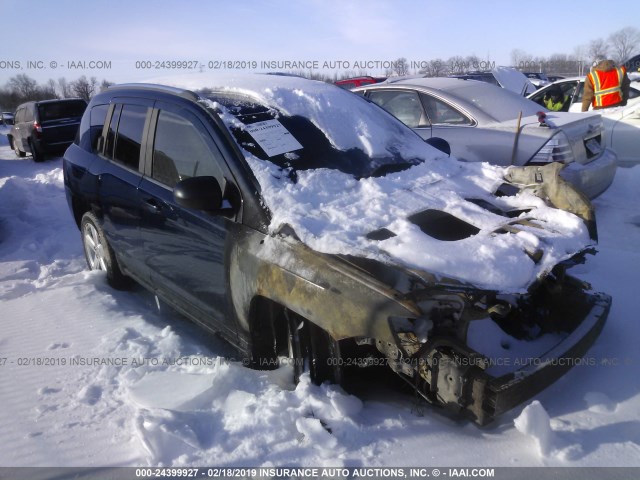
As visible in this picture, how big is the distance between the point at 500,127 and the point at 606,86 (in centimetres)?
424

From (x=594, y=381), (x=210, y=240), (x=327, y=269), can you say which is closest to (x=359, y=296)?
(x=327, y=269)

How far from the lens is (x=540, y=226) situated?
2.63 meters

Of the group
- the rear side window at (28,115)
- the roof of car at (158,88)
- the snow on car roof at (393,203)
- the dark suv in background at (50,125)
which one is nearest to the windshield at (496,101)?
the snow on car roof at (393,203)

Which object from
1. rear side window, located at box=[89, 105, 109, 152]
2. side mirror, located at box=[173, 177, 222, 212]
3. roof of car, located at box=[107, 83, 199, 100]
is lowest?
side mirror, located at box=[173, 177, 222, 212]

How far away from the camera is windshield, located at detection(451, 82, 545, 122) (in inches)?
221

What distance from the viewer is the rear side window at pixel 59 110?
13809 millimetres

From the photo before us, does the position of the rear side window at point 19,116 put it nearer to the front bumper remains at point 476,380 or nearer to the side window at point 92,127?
the side window at point 92,127

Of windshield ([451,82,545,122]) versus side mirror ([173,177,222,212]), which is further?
windshield ([451,82,545,122])

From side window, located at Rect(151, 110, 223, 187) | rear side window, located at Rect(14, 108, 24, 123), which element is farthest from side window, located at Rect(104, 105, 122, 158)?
rear side window, located at Rect(14, 108, 24, 123)

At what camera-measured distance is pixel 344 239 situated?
7.50 ft

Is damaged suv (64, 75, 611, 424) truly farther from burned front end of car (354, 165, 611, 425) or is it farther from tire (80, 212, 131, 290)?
tire (80, 212, 131, 290)

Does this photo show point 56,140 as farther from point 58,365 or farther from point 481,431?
point 481,431

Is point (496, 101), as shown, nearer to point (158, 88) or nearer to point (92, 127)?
point (158, 88)

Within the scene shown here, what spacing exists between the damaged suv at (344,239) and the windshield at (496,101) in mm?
2341
